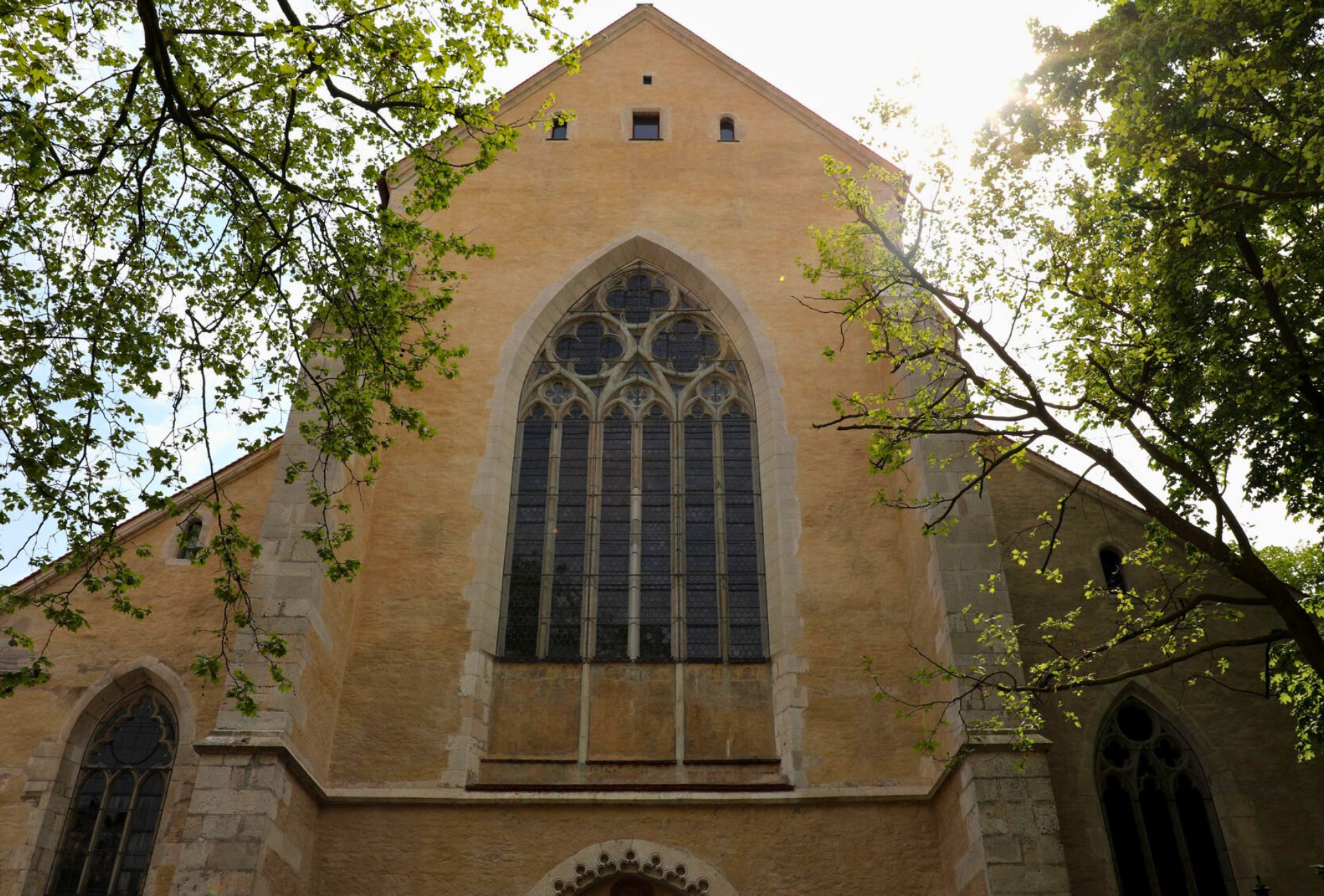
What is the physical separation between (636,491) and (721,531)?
1.06 m

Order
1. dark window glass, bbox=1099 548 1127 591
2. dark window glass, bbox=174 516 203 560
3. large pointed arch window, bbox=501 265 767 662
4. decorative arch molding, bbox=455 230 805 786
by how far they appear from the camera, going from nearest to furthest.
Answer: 1. decorative arch molding, bbox=455 230 805 786
2. dark window glass, bbox=1099 548 1127 591
3. dark window glass, bbox=174 516 203 560
4. large pointed arch window, bbox=501 265 767 662

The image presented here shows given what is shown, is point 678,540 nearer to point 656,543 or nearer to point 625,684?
point 656,543

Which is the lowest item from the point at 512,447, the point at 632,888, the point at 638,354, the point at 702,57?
the point at 632,888

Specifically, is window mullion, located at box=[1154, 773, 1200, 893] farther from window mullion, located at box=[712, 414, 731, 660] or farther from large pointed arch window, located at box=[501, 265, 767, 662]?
window mullion, located at box=[712, 414, 731, 660]

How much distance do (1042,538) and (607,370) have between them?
17.6ft

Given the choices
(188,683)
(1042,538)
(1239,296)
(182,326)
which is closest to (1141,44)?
(1239,296)

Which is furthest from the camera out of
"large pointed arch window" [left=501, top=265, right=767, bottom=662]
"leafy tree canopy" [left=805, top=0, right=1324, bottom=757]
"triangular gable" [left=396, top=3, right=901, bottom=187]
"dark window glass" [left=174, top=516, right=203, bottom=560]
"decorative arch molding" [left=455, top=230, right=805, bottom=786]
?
"triangular gable" [left=396, top=3, right=901, bottom=187]

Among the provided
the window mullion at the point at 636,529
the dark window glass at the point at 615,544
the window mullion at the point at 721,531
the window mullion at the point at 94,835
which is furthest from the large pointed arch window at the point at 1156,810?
the window mullion at the point at 94,835

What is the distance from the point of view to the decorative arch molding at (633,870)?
33.4 feet

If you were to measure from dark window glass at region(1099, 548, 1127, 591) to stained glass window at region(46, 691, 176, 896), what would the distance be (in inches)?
366

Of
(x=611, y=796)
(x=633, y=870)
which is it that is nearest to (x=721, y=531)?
(x=611, y=796)

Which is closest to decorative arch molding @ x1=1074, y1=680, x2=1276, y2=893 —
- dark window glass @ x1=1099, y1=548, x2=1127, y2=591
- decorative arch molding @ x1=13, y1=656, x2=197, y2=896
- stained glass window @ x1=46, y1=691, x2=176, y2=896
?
dark window glass @ x1=1099, y1=548, x2=1127, y2=591

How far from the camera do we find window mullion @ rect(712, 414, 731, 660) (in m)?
11.9

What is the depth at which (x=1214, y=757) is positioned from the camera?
10531mm
